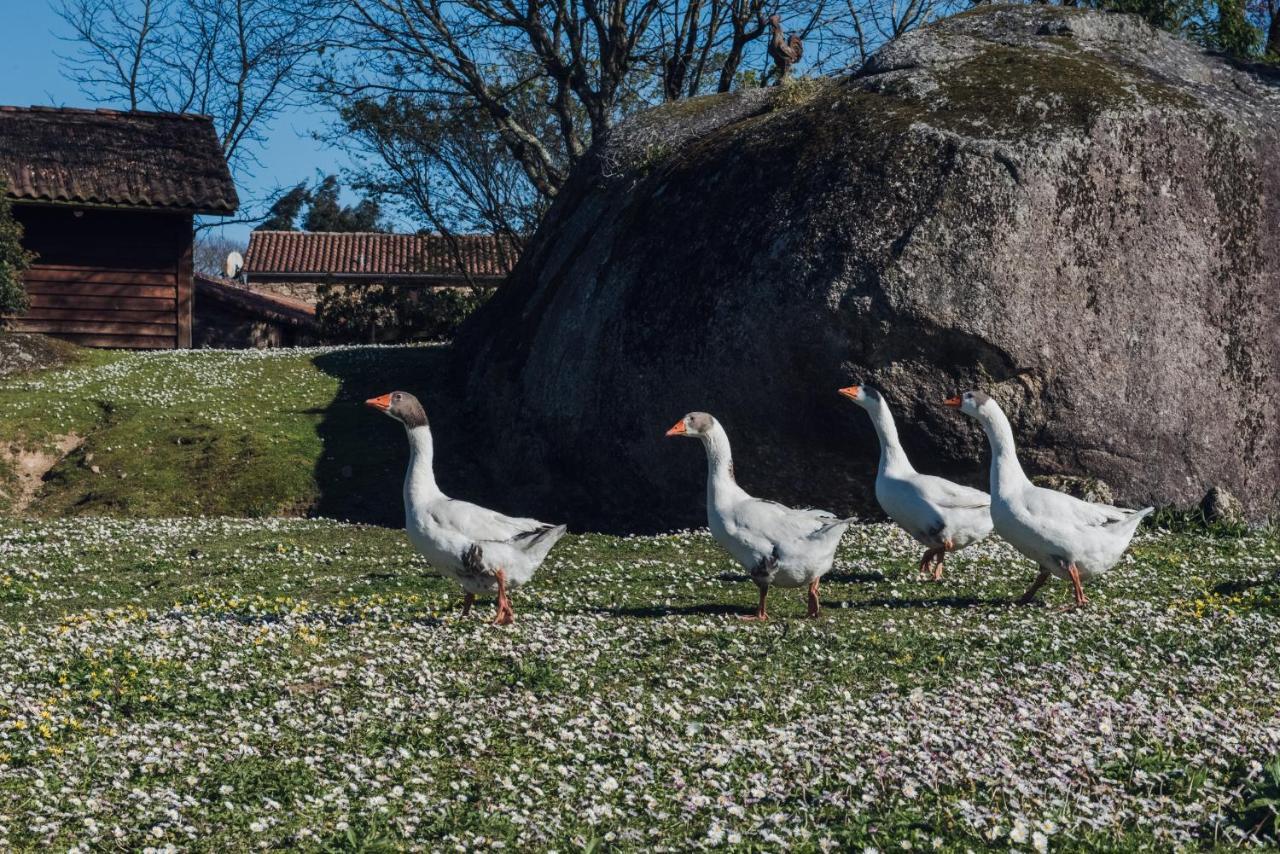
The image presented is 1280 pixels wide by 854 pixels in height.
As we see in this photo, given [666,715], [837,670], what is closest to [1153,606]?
[837,670]

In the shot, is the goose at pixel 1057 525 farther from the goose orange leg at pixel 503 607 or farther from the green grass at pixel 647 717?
the goose orange leg at pixel 503 607

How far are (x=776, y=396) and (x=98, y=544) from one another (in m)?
9.83

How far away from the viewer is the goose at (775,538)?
37.4 ft

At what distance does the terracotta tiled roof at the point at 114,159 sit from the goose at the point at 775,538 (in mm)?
29917

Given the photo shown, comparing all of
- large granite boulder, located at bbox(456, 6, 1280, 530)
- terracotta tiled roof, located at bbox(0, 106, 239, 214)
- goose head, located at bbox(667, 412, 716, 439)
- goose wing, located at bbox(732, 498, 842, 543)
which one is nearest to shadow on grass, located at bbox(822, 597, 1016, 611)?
goose wing, located at bbox(732, 498, 842, 543)

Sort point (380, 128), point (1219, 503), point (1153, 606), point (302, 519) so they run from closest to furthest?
point (1153, 606)
point (1219, 503)
point (302, 519)
point (380, 128)

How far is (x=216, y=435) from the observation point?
25.6 m

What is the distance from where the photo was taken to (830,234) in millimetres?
19266

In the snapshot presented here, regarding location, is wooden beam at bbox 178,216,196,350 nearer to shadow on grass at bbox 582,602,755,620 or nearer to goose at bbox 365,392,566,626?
goose at bbox 365,392,566,626

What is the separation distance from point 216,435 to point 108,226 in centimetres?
1705

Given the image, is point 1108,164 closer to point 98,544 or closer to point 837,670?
point 837,670

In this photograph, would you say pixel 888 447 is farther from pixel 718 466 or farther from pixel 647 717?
pixel 647 717

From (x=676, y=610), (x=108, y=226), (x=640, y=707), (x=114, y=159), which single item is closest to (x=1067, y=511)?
(x=676, y=610)

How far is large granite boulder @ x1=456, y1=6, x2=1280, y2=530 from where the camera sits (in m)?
18.5
